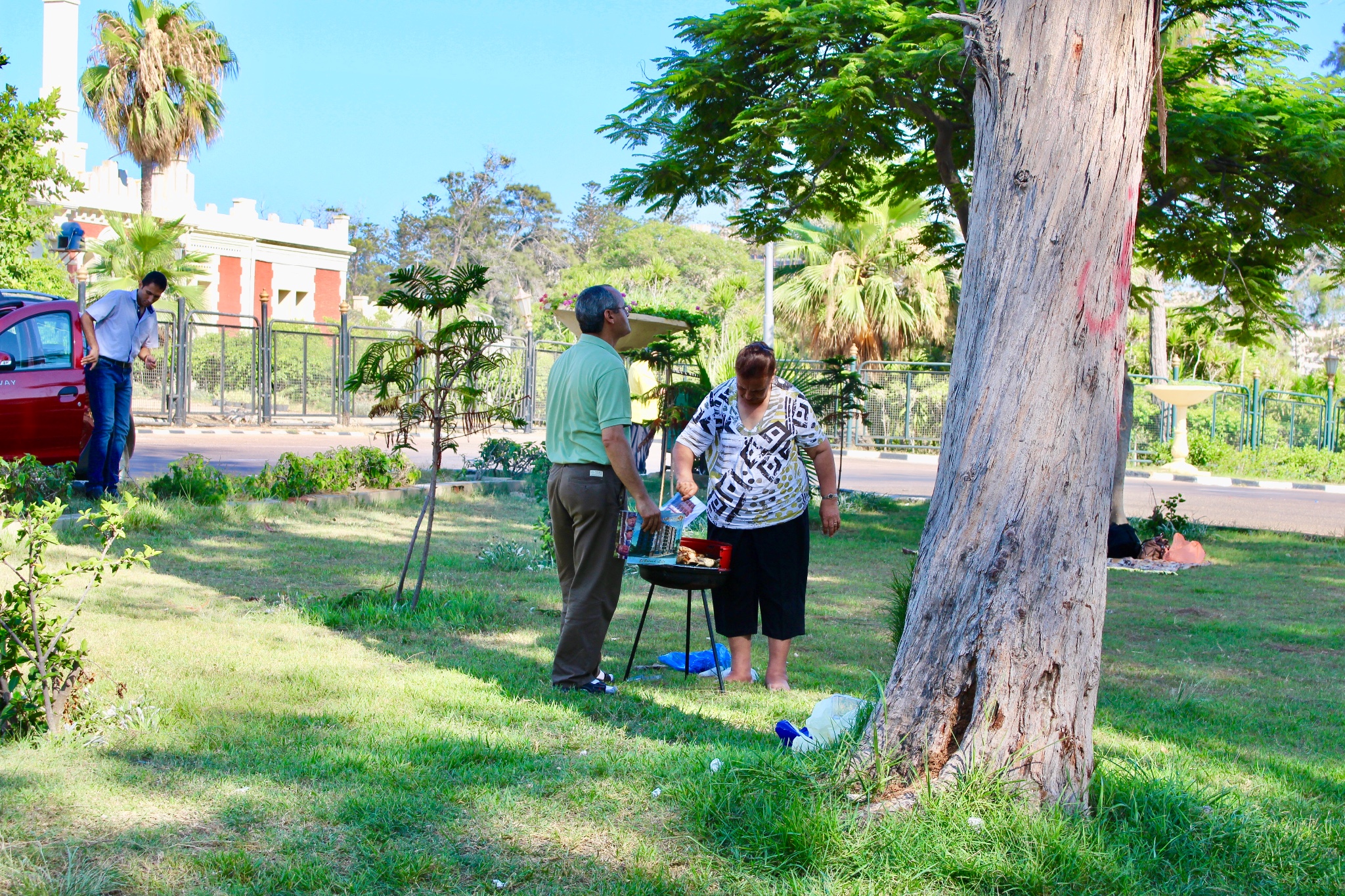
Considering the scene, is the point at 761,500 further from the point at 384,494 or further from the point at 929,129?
the point at 384,494

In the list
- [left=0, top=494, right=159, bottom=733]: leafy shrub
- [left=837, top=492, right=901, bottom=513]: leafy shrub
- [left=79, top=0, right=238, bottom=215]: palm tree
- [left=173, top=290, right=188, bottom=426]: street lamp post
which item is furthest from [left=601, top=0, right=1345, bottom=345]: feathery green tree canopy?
[left=79, top=0, right=238, bottom=215]: palm tree

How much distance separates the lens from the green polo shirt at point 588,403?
16.1 feet

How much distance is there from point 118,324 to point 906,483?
46.6 feet

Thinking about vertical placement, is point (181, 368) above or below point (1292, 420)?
above

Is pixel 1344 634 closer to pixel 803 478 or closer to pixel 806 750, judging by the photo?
pixel 803 478

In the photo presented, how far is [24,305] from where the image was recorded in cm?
962

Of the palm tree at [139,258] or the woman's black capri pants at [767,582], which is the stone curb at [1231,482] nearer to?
the woman's black capri pants at [767,582]

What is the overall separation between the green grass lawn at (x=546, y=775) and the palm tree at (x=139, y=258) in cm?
2038

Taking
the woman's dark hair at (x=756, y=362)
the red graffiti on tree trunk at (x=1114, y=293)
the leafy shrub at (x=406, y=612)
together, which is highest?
the red graffiti on tree trunk at (x=1114, y=293)

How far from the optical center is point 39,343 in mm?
9656

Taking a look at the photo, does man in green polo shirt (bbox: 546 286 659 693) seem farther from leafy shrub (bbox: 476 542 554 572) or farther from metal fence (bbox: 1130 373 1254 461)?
metal fence (bbox: 1130 373 1254 461)

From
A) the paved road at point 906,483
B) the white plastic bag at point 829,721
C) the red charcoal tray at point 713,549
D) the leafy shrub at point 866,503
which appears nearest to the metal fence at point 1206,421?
the paved road at point 906,483

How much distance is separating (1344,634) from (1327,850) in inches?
182

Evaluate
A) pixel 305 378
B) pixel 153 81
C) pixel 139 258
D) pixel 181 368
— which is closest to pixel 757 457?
pixel 181 368
